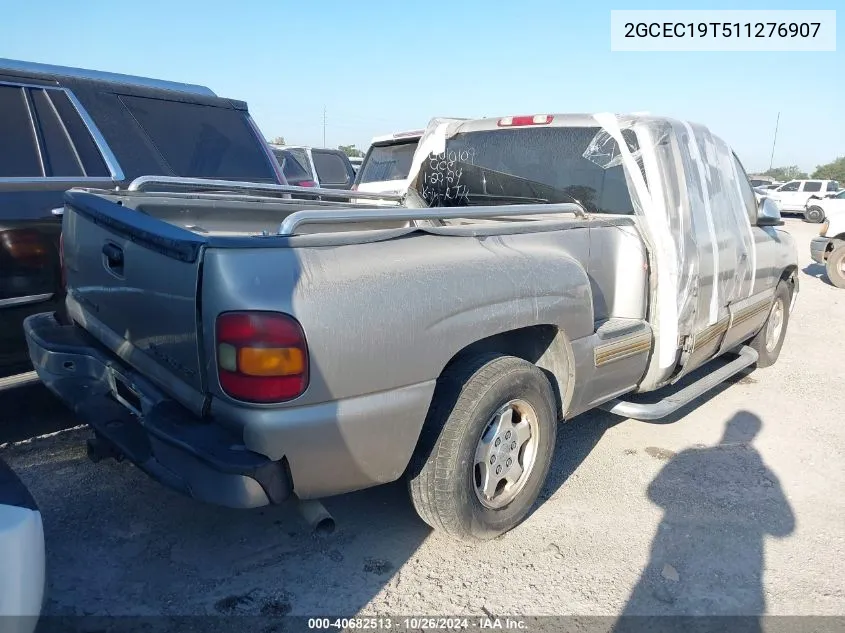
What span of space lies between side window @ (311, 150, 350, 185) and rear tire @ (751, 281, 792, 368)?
869cm

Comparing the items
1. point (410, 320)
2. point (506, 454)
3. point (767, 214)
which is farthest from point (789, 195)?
point (410, 320)

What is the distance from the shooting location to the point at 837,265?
11109mm

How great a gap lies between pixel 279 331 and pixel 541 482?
1.66 metres

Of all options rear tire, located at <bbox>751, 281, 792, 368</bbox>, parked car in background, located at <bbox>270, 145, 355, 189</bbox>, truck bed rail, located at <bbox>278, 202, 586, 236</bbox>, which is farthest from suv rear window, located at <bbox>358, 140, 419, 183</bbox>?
truck bed rail, located at <bbox>278, 202, 586, 236</bbox>

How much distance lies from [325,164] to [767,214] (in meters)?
9.53

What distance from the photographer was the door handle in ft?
8.90

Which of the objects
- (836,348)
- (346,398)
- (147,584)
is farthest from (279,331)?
(836,348)

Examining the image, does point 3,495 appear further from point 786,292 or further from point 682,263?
point 786,292

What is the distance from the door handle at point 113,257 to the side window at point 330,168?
33.0 ft

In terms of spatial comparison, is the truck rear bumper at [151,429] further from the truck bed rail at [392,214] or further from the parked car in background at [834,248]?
the parked car in background at [834,248]

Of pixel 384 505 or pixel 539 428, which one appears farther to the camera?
pixel 384 505

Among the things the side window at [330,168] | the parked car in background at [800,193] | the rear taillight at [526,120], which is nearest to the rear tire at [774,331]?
the rear taillight at [526,120]

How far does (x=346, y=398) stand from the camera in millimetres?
2295

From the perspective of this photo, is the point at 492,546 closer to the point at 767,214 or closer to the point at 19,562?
the point at 19,562
